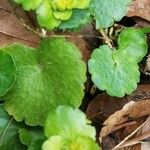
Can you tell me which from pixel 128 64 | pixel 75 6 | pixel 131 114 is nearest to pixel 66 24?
pixel 75 6

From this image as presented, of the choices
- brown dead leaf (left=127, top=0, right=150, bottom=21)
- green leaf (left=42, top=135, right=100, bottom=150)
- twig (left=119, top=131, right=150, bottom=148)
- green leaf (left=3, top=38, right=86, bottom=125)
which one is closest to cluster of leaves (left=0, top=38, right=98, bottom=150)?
green leaf (left=3, top=38, right=86, bottom=125)

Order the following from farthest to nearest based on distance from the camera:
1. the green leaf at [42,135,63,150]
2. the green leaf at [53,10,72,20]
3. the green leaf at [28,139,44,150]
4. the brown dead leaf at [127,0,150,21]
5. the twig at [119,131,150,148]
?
the brown dead leaf at [127,0,150,21]
the twig at [119,131,150,148]
the green leaf at [53,10,72,20]
the green leaf at [28,139,44,150]
the green leaf at [42,135,63,150]

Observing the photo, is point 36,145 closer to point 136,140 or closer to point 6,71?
point 6,71

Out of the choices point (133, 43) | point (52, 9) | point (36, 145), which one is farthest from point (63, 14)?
point (36, 145)

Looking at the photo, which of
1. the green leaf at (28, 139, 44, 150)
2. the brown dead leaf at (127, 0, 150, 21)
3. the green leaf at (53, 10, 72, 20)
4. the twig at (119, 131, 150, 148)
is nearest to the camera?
the green leaf at (28, 139, 44, 150)

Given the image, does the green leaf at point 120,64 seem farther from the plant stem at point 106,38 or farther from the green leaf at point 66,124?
the green leaf at point 66,124

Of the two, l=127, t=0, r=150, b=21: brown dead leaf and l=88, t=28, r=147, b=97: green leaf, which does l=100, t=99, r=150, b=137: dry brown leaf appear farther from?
l=127, t=0, r=150, b=21: brown dead leaf
